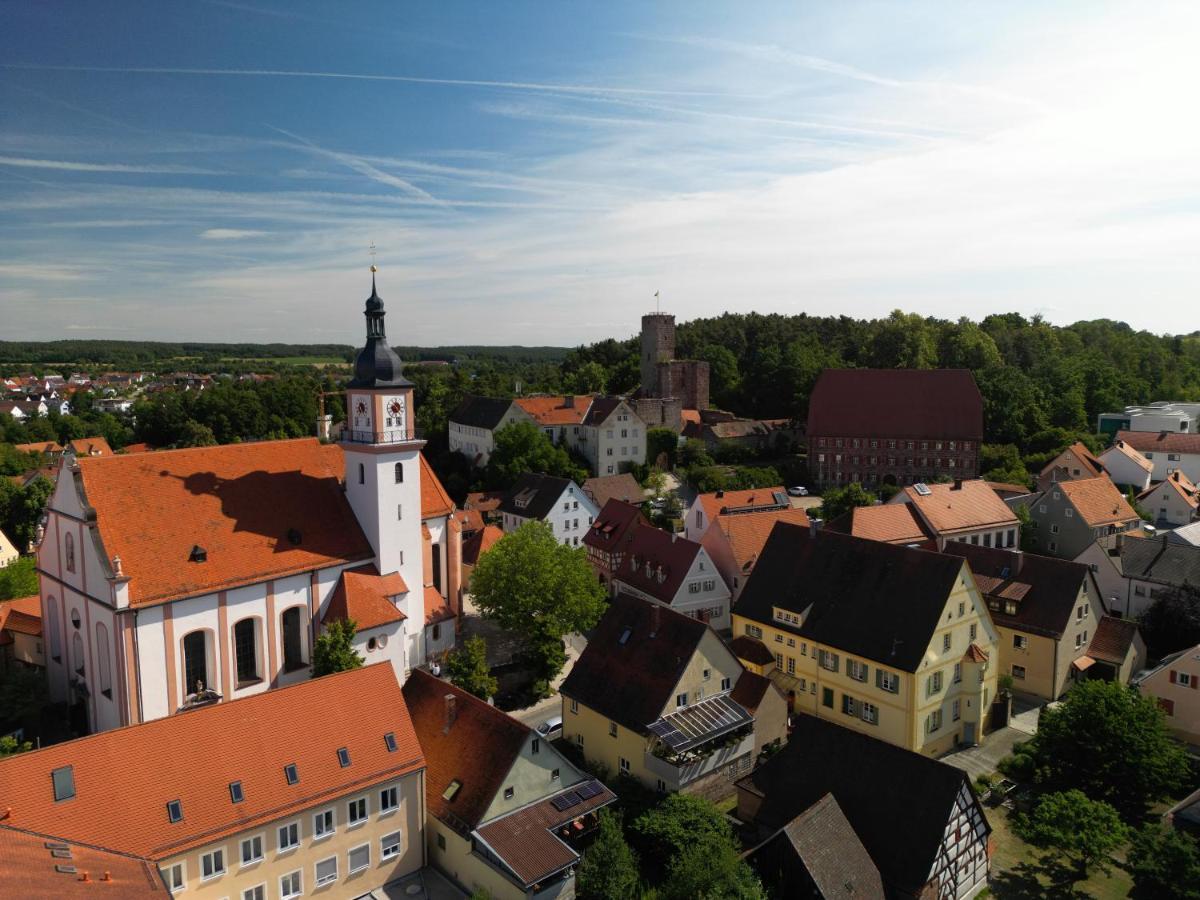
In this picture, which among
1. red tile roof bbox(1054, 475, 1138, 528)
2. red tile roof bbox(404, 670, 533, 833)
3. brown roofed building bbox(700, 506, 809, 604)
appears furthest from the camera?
red tile roof bbox(1054, 475, 1138, 528)

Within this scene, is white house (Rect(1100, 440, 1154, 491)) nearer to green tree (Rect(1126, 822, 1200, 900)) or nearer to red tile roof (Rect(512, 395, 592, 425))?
red tile roof (Rect(512, 395, 592, 425))

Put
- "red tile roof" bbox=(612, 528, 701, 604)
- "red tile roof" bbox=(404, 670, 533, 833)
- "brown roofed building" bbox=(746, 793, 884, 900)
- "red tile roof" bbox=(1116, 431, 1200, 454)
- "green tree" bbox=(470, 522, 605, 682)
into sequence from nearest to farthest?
"brown roofed building" bbox=(746, 793, 884, 900) < "red tile roof" bbox=(404, 670, 533, 833) < "green tree" bbox=(470, 522, 605, 682) < "red tile roof" bbox=(612, 528, 701, 604) < "red tile roof" bbox=(1116, 431, 1200, 454)

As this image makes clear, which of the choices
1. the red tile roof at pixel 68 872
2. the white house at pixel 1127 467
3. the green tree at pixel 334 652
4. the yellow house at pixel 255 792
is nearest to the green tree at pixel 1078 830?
the yellow house at pixel 255 792

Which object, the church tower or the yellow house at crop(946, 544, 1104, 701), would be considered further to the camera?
the yellow house at crop(946, 544, 1104, 701)

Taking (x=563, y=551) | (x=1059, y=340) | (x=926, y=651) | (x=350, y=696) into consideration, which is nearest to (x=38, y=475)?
(x=563, y=551)

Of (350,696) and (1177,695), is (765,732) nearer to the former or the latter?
(350,696)

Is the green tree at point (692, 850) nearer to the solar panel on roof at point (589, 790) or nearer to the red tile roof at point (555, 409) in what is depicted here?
the solar panel on roof at point (589, 790)

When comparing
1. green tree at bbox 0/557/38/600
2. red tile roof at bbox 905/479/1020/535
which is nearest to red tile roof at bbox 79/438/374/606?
green tree at bbox 0/557/38/600
